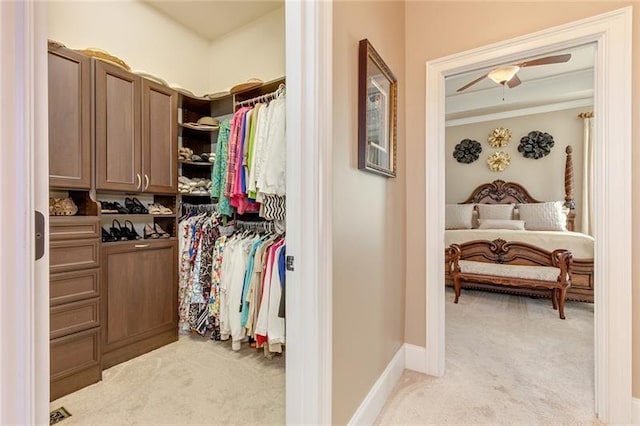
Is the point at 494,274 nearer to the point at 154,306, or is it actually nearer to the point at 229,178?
the point at 229,178

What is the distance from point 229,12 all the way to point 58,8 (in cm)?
130

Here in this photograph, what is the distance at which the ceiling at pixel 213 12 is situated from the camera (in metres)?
2.74

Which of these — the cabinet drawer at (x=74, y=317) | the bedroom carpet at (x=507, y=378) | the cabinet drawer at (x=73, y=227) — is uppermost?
the cabinet drawer at (x=73, y=227)

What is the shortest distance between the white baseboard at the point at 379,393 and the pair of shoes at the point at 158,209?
209cm

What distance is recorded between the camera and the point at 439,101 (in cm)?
204

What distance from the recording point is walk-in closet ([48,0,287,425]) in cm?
182

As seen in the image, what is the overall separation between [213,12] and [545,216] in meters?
5.30

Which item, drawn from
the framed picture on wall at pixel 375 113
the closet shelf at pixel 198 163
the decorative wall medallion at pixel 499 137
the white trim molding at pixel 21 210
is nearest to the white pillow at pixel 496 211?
the decorative wall medallion at pixel 499 137

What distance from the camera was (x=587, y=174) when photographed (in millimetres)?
4723

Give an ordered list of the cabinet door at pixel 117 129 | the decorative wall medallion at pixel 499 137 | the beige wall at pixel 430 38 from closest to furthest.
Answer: the beige wall at pixel 430 38
the cabinet door at pixel 117 129
the decorative wall medallion at pixel 499 137

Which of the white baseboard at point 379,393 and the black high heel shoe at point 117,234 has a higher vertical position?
the black high heel shoe at point 117,234

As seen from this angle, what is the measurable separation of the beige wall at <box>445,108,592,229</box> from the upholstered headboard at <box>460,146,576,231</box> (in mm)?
79

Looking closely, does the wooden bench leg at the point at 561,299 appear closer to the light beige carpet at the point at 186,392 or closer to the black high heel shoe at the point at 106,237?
the light beige carpet at the point at 186,392

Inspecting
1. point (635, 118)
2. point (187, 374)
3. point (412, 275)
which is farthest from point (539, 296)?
point (187, 374)
